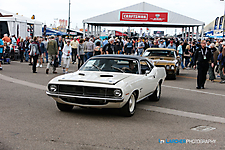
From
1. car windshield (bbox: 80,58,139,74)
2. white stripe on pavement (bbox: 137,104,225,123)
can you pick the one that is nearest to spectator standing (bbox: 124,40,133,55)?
white stripe on pavement (bbox: 137,104,225,123)

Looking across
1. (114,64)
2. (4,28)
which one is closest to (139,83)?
(114,64)

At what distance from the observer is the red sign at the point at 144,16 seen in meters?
31.0

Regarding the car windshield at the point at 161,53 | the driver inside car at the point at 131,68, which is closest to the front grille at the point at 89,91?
the driver inside car at the point at 131,68

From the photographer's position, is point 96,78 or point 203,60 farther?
point 203,60

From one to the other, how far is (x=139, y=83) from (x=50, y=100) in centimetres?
284

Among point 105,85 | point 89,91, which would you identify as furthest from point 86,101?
point 105,85

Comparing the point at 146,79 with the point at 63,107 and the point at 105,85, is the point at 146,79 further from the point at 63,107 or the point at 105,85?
the point at 63,107

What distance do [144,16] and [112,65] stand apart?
24.3 metres

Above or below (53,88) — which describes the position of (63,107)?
below

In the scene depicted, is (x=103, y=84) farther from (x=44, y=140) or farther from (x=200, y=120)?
(x=200, y=120)

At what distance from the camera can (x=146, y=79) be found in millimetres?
7691

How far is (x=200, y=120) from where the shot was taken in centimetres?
686

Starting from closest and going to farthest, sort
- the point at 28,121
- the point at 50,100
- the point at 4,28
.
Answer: the point at 28,121 < the point at 50,100 < the point at 4,28

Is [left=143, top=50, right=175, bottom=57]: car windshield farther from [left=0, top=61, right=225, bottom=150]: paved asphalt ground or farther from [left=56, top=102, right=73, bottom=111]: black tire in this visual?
[left=56, top=102, right=73, bottom=111]: black tire
